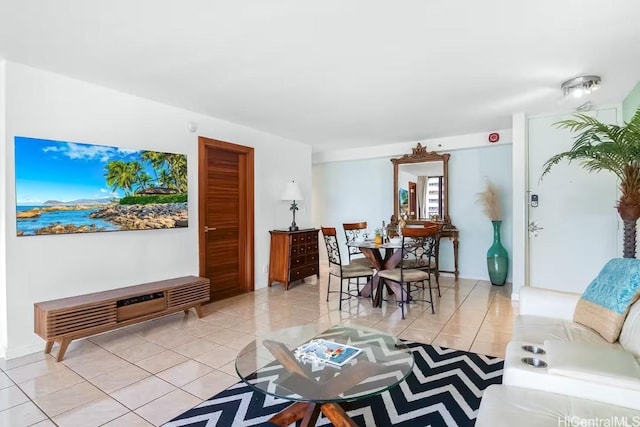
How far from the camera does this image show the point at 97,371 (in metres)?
2.44

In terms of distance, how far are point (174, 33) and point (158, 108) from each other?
5.44ft

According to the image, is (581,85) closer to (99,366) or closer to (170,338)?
(170,338)

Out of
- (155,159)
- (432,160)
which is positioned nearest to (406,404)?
(155,159)

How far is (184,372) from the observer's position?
95.3 inches

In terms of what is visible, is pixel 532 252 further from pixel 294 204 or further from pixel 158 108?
pixel 158 108

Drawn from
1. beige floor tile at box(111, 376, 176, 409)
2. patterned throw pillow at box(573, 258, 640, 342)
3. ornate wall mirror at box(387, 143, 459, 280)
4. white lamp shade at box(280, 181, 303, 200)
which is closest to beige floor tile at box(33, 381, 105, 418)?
beige floor tile at box(111, 376, 176, 409)

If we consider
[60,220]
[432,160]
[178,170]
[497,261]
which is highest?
[432,160]

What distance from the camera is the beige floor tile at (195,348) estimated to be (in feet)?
8.98

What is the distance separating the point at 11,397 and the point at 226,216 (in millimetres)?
2781

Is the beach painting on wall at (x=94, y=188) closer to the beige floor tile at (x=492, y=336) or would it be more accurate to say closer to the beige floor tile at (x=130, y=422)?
the beige floor tile at (x=130, y=422)

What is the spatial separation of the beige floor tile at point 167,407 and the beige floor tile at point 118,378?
1.24ft

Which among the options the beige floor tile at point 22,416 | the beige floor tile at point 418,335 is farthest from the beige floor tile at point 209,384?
the beige floor tile at point 418,335

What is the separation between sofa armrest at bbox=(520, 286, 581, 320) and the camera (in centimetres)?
237

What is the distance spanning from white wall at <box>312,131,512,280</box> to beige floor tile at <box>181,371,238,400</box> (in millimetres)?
4464
